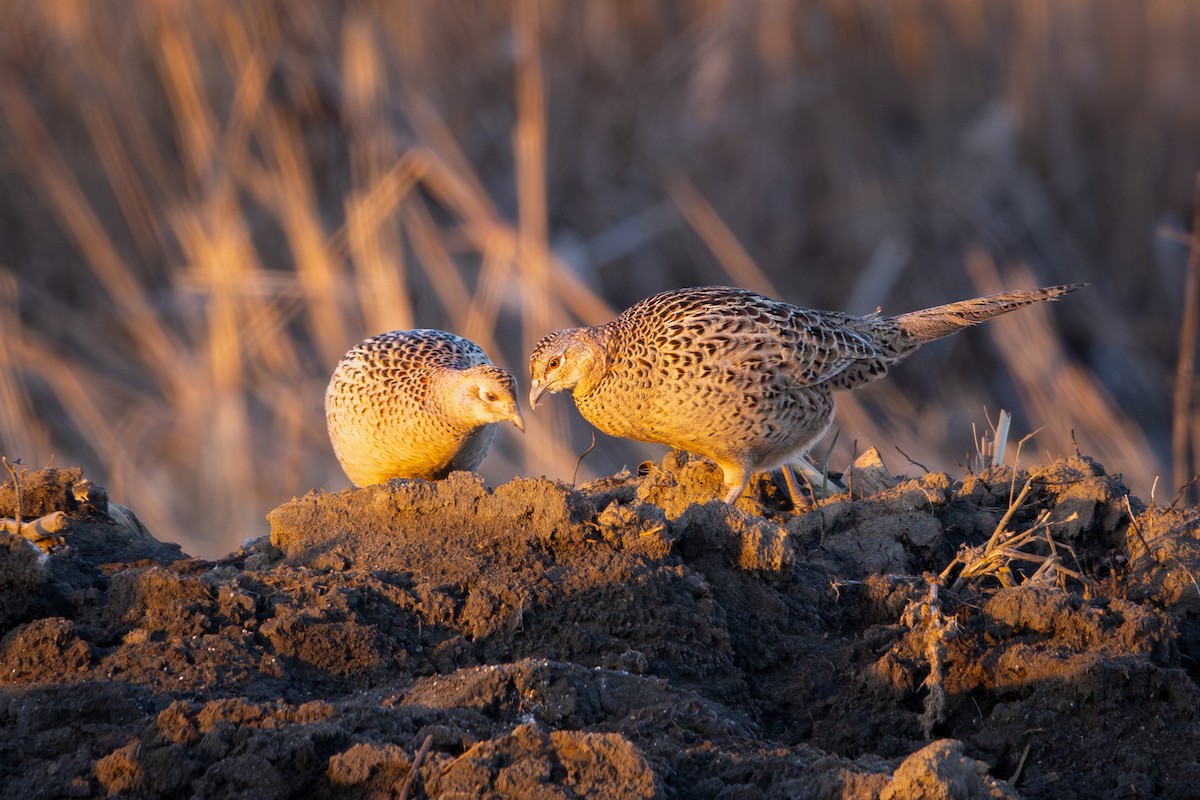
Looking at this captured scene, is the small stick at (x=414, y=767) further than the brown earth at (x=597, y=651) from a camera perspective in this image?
No

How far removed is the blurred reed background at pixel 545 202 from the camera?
9.71 metres

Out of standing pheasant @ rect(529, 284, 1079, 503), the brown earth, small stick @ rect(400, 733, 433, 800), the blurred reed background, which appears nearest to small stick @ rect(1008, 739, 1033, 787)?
the brown earth

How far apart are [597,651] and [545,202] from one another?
272 inches

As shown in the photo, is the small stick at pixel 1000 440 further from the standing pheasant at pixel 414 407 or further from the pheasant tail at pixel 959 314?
the standing pheasant at pixel 414 407

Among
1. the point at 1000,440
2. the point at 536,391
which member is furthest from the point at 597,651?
the point at 1000,440

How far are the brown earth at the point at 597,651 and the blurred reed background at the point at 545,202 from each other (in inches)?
138

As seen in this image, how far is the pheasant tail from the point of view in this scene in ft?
22.4

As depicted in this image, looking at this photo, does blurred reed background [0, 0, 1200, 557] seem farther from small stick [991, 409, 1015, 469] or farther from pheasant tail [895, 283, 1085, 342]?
small stick [991, 409, 1015, 469]

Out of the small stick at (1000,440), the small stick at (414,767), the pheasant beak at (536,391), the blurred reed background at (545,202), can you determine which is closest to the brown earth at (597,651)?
the small stick at (414,767)

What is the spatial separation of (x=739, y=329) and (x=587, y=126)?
627 centimetres

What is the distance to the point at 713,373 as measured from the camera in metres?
6.20

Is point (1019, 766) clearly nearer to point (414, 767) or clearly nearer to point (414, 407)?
point (414, 767)

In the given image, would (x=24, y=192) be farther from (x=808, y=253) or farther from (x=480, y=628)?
(x=480, y=628)

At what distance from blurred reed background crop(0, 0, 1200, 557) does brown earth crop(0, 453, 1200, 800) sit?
350cm
